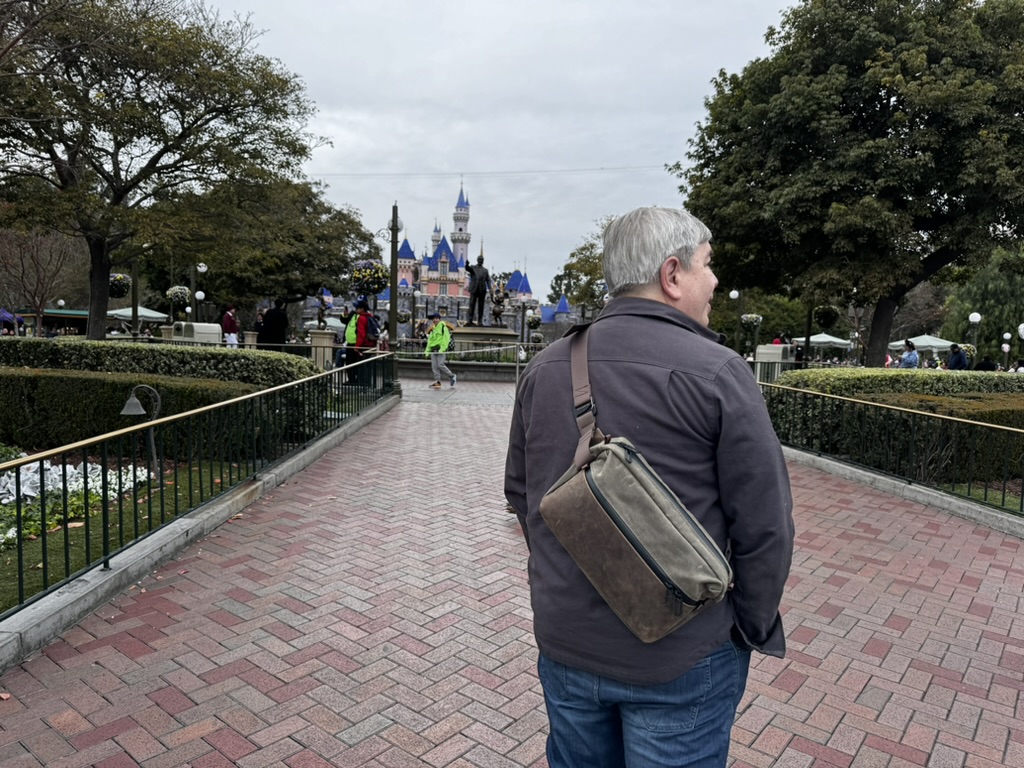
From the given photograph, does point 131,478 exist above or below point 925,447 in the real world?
below

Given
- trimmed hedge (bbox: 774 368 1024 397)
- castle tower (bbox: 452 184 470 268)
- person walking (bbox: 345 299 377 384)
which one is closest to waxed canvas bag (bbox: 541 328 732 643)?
trimmed hedge (bbox: 774 368 1024 397)

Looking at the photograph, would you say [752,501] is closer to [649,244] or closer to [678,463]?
[678,463]

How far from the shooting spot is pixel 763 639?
153 cm

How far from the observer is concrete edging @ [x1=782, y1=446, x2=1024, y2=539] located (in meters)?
6.01

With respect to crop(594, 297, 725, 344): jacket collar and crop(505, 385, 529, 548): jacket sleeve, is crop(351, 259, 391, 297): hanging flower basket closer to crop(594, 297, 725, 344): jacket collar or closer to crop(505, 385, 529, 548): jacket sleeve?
crop(505, 385, 529, 548): jacket sleeve

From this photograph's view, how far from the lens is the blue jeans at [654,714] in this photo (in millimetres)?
1440

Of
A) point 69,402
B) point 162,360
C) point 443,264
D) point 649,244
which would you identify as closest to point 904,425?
point 649,244

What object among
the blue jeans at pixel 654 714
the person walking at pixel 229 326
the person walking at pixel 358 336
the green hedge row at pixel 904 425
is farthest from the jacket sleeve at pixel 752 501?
the person walking at pixel 229 326

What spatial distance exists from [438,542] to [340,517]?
1034 mm

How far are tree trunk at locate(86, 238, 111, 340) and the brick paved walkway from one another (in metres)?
13.0

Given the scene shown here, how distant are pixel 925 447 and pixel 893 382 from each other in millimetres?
3058

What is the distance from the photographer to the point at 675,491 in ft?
4.67

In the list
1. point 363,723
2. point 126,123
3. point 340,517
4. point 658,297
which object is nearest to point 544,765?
point 363,723

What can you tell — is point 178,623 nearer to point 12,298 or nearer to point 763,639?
point 763,639
